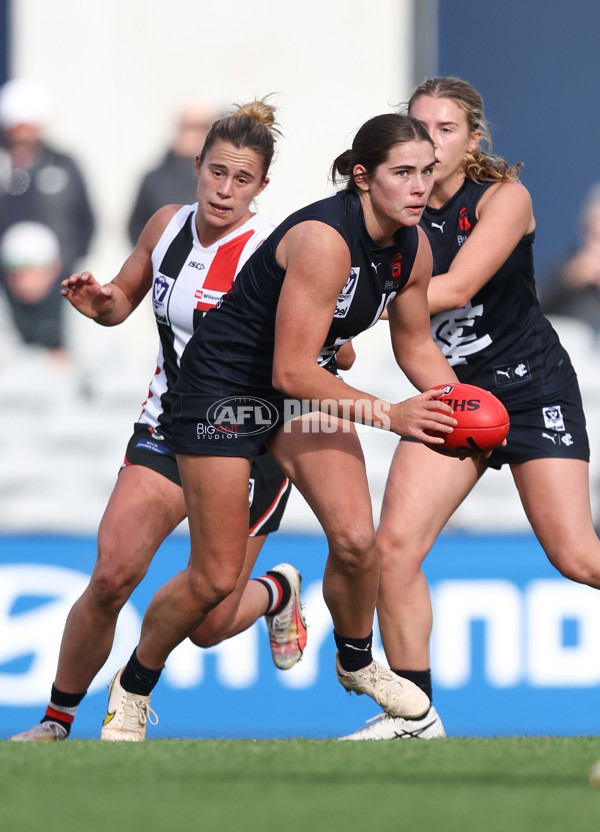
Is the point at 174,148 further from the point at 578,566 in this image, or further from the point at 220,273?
the point at 578,566

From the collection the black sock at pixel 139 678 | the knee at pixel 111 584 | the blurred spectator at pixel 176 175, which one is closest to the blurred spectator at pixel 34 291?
the blurred spectator at pixel 176 175

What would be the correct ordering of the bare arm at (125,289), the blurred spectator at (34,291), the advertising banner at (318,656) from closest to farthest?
the bare arm at (125,289)
the advertising banner at (318,656)
the blurred spectator at (34,291)

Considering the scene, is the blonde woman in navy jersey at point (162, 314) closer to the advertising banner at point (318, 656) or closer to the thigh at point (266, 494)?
the thigh at point (266, 494)

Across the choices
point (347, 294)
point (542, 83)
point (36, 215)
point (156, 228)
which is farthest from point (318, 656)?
point (542, 83)

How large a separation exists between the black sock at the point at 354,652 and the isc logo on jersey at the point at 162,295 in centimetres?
134

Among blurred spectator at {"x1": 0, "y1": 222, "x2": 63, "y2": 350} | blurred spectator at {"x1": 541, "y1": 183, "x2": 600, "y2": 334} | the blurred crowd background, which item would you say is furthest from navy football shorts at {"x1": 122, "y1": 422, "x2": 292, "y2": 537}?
blurred spectator at {"x1": 541, "y1": 183, "x2": 600, "y2": 334}

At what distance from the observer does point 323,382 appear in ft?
13.8

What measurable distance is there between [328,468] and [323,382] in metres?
0.32

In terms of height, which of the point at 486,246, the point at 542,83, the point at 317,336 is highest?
the point at 542,83

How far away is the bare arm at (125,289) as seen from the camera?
503 cm

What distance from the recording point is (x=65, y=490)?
8445 mm

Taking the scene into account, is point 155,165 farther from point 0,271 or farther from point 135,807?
point 135,807

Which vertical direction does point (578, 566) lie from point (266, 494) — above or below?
below

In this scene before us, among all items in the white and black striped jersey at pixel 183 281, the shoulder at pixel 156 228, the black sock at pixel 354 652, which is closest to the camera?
the black sock at pixel 354 652
